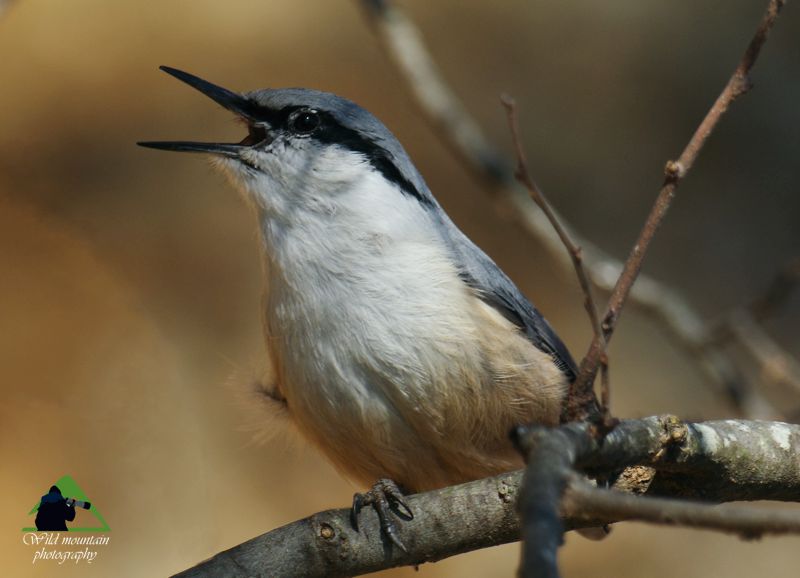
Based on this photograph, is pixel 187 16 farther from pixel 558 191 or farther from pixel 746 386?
pixel 746 386

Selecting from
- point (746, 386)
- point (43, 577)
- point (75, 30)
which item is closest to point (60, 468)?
point (43, 577)

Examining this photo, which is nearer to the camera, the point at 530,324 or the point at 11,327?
the point at 530,324

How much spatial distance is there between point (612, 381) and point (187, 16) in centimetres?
305

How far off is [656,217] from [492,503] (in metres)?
0.71

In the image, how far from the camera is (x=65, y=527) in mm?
3846

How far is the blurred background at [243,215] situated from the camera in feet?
16.0

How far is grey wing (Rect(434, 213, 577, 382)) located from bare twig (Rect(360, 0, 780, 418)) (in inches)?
25.2

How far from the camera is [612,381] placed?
5453 mm

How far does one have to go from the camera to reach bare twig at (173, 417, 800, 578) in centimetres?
218

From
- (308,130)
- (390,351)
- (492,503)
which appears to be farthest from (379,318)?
(308,130)

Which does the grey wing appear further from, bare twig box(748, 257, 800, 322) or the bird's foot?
bare twig box(748, 257, 800, 322)

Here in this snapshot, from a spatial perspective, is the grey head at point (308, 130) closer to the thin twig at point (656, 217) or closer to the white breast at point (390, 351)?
the white breast at point (390, 351)

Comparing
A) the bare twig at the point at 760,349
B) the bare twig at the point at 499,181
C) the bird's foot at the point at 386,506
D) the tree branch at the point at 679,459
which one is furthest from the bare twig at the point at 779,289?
the bird's foot at the point at 386,506

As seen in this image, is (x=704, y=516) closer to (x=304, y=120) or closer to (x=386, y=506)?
(x=386, y=506)
